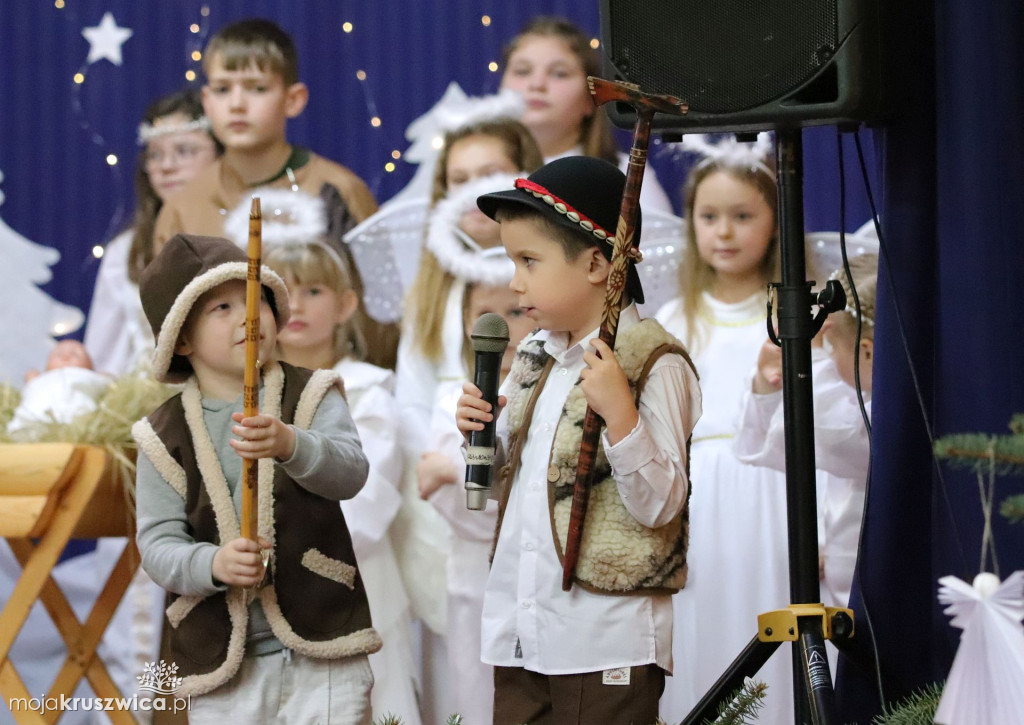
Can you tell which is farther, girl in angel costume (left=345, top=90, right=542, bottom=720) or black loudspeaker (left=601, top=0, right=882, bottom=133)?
girl in angel costume (left=345, top=90, right=542, bottom=720)

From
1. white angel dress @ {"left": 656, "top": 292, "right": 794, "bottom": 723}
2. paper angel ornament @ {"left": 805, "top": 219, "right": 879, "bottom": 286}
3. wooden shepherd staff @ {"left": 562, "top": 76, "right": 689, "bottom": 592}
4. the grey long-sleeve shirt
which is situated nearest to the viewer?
wooden shepherd staff @ {"left": 562, "top": 76, "right": 689, "bottom": 592}

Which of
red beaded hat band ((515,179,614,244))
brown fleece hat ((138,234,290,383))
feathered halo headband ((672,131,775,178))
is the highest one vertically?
feathered halo headband ((672,131,775,178))

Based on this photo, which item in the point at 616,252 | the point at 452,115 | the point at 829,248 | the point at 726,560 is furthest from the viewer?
the point at 452,115

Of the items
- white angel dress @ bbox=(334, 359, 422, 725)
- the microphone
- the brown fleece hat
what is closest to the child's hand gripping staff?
the brown fleece hat

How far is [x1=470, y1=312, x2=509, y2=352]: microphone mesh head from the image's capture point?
164 centimetres

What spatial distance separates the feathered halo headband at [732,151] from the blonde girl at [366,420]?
37.3 inches

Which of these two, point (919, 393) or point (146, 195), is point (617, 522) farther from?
point (146, 195)

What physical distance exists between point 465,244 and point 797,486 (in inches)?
64.5

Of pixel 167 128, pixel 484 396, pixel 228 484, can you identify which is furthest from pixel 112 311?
pixel 484 396

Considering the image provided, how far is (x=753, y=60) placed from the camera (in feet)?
5.30

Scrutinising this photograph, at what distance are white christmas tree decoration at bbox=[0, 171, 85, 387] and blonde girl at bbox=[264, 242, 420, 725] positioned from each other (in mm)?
775

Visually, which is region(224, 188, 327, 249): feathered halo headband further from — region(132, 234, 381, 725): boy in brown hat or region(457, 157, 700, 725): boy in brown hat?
region(457, 157, 700, 725): boy in brown hat

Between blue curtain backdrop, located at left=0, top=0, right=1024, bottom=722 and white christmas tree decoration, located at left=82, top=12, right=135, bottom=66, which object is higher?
white christmas tree decoration, located at left=82, top=12, right=135, bottom=66

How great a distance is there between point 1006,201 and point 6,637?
189 cm
